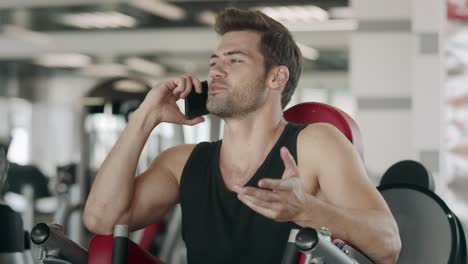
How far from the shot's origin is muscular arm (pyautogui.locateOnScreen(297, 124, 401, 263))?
1.85 m

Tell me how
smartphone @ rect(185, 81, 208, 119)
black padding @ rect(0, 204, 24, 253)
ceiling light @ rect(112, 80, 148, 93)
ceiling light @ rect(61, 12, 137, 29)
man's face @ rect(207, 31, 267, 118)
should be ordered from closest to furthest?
man's face @ rect(207, 31, 267, 118)
smartphone @ rect(185, 81, 208, 119)
black padding @ rect(0, 204, 24, 253)
ceiling light @ rect(112, 80, 148, 93)
ceiling light @ rect(61, 12, 137, 29)

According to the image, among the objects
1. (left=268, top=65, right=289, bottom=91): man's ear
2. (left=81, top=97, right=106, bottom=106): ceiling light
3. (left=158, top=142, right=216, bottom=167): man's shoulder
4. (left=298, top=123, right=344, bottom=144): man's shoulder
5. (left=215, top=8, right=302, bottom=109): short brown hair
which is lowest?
(left=81, top=97, right=106, bottom=106): ceiling light

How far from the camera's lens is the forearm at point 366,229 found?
183 centimetres

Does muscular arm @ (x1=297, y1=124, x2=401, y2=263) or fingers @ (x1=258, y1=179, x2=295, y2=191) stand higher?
fingers @ (x1=258, y1=179, x2=295, y2=191)

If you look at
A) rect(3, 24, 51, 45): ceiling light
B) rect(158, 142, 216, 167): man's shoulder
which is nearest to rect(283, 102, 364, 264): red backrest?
rect(158, 142, 216, 167): man's shoulder

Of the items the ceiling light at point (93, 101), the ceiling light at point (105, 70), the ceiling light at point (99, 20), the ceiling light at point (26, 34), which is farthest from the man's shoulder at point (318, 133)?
the ceiling light at point (26, 34)

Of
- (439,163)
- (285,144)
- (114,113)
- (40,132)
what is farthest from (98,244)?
(40,132)

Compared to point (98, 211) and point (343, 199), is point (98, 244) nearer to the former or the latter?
point (98, 211)

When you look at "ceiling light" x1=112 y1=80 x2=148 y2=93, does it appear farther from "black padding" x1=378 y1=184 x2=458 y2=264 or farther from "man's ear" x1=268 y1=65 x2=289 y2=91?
"black padding" x1=378 y1=184 x2=458 y2=264

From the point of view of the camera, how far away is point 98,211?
2252mm

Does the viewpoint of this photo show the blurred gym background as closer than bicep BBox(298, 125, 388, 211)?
No

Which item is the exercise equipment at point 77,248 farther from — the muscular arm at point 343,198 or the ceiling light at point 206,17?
the ceiling light at point 206,17

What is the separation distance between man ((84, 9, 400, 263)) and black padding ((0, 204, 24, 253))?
0.54 m

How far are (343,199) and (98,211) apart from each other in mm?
627
